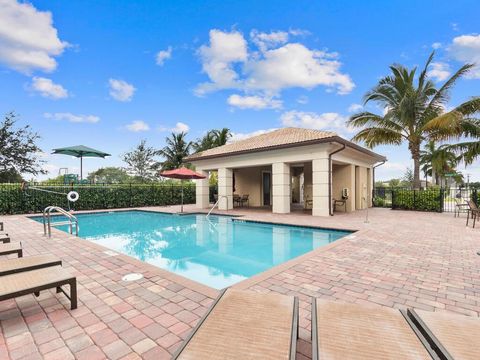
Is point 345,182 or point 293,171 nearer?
point 345,182

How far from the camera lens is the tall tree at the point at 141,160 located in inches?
1499

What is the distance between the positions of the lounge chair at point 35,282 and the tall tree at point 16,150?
29633 millimetres

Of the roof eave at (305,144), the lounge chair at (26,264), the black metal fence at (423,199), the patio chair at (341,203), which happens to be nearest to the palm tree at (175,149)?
the roof eave at (305,144)

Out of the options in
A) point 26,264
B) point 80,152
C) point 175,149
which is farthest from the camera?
point 175,149

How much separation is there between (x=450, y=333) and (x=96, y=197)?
18303 millimetres

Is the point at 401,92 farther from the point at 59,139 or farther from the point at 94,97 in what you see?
the point at 59,139

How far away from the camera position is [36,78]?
1712cm

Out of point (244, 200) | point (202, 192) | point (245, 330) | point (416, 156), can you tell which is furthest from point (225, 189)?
point (245, 330)

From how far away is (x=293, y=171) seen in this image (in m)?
21.2

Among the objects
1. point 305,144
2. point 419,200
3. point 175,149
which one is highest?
point 175,149

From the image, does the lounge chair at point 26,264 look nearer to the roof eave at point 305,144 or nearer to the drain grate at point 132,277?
the drain grate at point 132,277

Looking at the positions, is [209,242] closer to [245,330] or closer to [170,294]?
[170,294]

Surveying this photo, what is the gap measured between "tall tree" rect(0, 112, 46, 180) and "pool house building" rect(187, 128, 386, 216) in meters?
19.7

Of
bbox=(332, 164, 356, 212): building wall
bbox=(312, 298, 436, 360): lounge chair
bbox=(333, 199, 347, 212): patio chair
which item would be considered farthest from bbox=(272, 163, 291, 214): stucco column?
bbox=(312, 298, 436, 360): lounge chair
